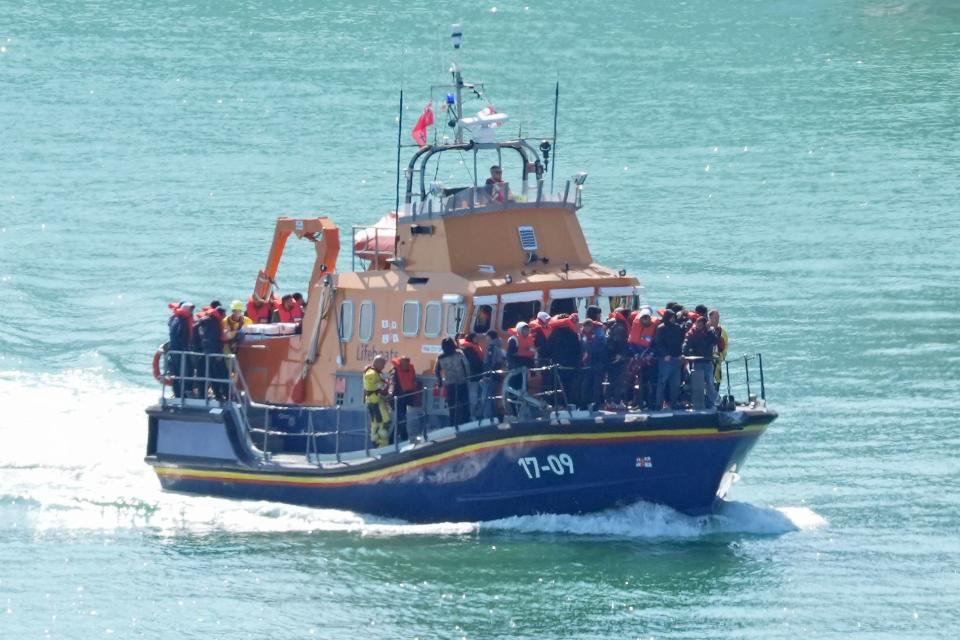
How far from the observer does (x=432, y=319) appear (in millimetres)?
21422

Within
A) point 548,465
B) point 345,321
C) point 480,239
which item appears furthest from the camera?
point 345,321

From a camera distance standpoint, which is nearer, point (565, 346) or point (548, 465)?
point (548, 465)

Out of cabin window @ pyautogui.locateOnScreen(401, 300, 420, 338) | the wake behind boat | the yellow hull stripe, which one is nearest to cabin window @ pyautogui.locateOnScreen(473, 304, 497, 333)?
the wake behind boat

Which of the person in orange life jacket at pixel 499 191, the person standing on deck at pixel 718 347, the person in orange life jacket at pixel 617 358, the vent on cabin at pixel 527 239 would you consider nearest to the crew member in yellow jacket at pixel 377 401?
the vent on cabin at pixel 527 239

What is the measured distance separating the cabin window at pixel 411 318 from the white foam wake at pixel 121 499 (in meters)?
2.11

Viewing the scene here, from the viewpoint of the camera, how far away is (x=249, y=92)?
47.1 meters

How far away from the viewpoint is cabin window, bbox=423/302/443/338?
2134 centimetres

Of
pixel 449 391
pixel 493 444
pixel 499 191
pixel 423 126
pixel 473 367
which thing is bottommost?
pixel 493 444

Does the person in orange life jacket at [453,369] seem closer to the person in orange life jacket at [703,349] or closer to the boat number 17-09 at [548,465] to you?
the boat number 17-09 at [548,465]

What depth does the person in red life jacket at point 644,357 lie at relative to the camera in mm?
20391

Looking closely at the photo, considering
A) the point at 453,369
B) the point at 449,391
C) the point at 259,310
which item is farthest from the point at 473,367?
the point at 259,310

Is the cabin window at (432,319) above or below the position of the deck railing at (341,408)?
above

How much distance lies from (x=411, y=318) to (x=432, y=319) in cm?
30

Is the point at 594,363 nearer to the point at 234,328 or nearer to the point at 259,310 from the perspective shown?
the point at 234,328
